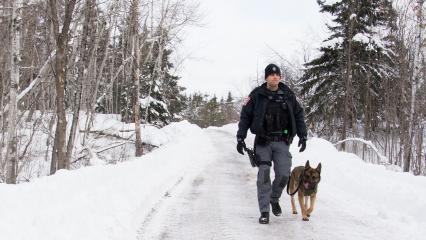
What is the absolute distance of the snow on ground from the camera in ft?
16.9

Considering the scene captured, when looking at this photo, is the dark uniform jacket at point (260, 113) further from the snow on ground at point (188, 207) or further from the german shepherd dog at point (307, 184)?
the snow on ground at point (188, 207)

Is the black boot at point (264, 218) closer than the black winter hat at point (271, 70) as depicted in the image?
Yes

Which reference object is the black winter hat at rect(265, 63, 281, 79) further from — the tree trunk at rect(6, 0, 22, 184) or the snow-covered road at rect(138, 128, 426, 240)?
the tree trunk at rect(6, 0, 22, 184)

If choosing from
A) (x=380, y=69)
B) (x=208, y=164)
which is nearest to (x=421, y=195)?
(x=208, y=164)

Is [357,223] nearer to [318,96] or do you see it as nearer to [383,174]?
[383,174]

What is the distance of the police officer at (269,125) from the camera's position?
6656 mm

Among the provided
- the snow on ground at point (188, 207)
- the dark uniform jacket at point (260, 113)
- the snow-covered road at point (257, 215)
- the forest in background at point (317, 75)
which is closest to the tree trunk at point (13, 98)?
the forest in background at point (317, 75)

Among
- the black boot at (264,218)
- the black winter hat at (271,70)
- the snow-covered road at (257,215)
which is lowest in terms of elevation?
the snow-covered road at (257,215)

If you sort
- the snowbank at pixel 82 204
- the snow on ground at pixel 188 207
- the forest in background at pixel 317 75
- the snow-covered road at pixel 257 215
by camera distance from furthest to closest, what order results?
1. the forest in background at pixel 317 75
2. the snow-covered road at pixel 257 215
3. the snow on ground at pixel 188 207
4. the snowbank at pixel 82 204

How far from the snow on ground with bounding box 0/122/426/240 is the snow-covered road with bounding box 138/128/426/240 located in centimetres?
1

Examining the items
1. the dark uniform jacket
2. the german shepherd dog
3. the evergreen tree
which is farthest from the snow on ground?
the evergreen tree

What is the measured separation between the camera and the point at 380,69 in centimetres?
2528

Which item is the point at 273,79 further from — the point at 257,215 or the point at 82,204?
the point at 82,204

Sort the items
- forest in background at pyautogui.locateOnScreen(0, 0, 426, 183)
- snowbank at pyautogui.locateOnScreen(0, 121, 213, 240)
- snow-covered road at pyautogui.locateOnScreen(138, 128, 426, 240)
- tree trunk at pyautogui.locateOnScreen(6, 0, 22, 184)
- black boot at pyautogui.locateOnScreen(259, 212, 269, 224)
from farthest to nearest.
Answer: forest in background at pyautogui.locateOnScreen(0, 0, 426, 183), tree trunk at pyautogui.locateOnScreen(6, 0, 22, 184), black boot at pyautogui.locateOnScreen(259, 212, 269, 224), snow-covered road at pyautogui.locateOnScreen(138, 128, 426, 240), snowbank at pyautogui.locateOnScreen(0, 121, 213, 240)
